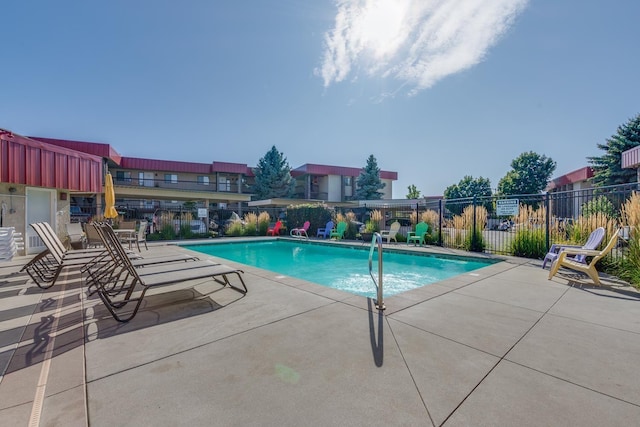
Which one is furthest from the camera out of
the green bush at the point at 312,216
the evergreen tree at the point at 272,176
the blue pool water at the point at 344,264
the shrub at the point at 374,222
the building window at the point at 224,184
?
the evergreen tree at the point at 272,176

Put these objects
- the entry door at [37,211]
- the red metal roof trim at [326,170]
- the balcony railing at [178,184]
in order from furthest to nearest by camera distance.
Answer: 1. the red metal roof trim at [326,170]
2. the balcony railing at [178,184]
3. the entry door at [37,211]

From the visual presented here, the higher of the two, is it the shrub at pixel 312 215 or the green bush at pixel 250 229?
the shrub at pixel 312 215

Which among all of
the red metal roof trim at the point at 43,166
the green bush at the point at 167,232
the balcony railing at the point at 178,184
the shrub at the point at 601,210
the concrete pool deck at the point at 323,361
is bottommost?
the concrete pool deck at the point at 323,361

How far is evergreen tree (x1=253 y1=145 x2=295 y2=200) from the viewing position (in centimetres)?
3042

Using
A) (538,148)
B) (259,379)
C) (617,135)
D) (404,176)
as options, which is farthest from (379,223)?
(538,148)

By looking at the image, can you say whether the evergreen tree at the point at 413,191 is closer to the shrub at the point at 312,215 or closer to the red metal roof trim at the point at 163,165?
the red metal roof trim at the point at 163,165

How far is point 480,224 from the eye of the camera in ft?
29.7

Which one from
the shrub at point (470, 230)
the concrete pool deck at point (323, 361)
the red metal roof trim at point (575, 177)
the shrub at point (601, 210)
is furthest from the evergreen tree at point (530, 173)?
the concrete pool deck at point (323, 361)

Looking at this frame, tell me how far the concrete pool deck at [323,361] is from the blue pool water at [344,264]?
2.33 m

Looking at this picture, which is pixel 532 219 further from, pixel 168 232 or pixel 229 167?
pixel 229 167

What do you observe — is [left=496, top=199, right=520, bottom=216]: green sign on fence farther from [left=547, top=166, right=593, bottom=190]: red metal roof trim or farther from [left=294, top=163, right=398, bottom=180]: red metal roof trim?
[left=294, top=163, right=398, bottom=180]: red metal roof trim

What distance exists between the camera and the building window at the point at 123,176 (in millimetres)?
25172

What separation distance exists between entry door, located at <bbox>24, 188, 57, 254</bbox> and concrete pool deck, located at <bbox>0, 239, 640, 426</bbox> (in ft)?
21.4

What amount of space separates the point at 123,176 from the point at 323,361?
29.9 metres
